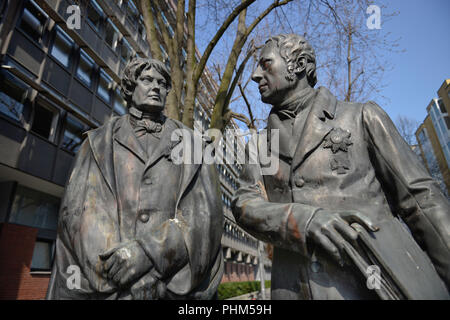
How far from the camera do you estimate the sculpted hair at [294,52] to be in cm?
202

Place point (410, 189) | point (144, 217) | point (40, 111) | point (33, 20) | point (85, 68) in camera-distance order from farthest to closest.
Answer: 1. point (85, 68)
2. point (40, 111)
3. point (33, 20)
4. point (144, 217)
5. point (410, 189)

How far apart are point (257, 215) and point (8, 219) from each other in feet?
40.2

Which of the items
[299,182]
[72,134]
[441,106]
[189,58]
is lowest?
[299,182]

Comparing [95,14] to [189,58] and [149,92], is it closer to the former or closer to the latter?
[189,58]

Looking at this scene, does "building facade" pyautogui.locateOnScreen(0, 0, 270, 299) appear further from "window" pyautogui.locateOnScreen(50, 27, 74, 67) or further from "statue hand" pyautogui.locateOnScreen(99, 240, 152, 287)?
"statue hand" pyautogui.locateOnScreen(99, 240, 152, 287)

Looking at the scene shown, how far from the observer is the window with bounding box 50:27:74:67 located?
43.7 feet

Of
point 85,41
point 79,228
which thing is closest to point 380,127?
point 79,228

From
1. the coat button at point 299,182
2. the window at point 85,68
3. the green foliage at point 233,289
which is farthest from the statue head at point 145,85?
the green foliage at point 233,289

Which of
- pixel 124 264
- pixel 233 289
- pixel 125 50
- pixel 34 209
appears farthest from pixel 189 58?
pixel 233 289

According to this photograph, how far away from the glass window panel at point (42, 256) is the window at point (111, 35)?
36.0 ft

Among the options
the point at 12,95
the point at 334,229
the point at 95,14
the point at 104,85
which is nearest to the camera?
the point at 334,229

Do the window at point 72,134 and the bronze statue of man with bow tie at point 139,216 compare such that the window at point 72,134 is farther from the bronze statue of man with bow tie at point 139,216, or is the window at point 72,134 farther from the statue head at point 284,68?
the statue head at point 284,68

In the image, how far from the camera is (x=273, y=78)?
2.03m

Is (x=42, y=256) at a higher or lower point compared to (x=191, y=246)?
higher
